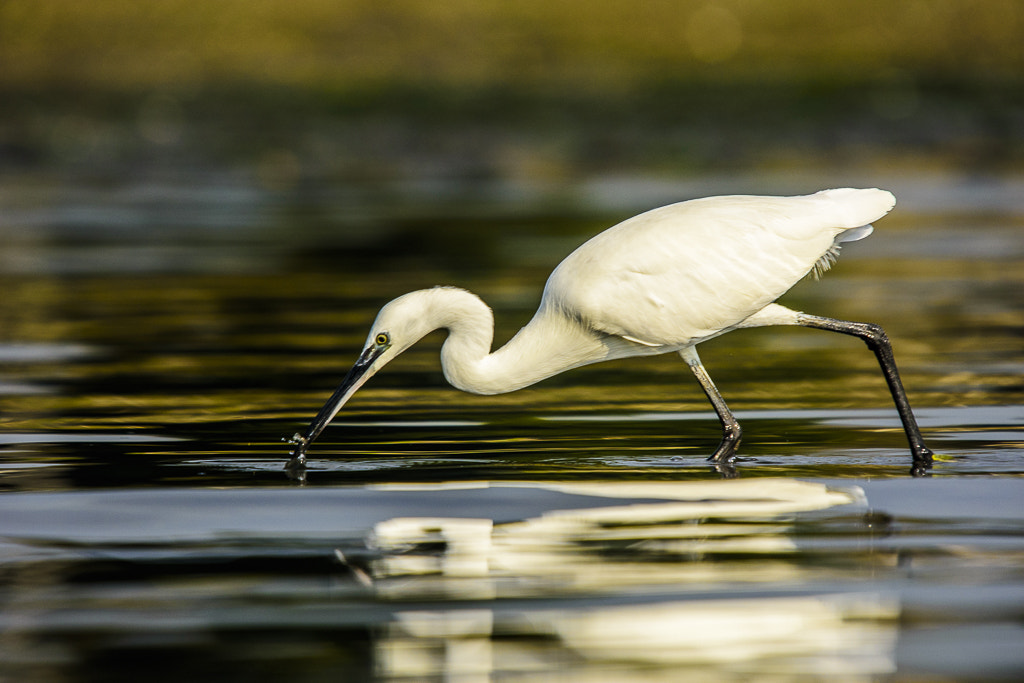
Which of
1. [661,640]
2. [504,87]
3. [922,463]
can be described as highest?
[504,87]

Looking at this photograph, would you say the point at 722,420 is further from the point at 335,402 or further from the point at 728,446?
the point at 335,402

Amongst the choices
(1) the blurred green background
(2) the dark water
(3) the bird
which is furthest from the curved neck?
(1) the blurred green background

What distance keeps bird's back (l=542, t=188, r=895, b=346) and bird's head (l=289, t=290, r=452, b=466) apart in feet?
2.32

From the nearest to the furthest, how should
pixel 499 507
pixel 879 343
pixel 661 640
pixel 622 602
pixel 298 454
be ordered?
pixel 661 640
pixel 622 602
pixel 499 507
pixel 298 454
pixel 879 343

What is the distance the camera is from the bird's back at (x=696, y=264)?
941 cm

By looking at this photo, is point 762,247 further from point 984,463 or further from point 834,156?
point 834,156

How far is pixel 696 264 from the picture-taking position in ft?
31.2

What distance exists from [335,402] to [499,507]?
1724mm

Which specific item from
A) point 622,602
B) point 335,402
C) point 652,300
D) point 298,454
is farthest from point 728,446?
point 622,602

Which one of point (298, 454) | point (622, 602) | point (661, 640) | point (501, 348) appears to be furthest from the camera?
point (501, 348)

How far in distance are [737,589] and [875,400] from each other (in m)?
5.06

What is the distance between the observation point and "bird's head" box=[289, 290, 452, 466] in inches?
368

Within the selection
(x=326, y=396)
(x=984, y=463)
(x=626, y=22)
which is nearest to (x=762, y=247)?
(x=984, y=463)

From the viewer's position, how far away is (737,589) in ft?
21.0
